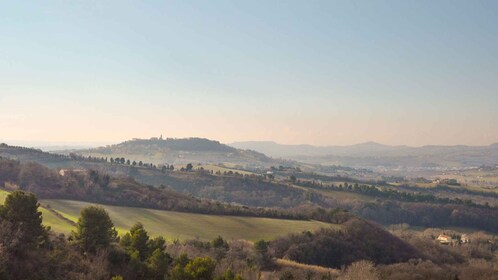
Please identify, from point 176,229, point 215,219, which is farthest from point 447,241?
point 176,229

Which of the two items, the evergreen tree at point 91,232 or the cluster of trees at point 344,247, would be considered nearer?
the evergreen tree at point 91,232

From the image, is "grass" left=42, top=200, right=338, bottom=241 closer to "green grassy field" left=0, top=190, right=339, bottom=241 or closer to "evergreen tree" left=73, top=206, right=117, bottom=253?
"green grassy field" left=0, top=190, right=339, bottom=241

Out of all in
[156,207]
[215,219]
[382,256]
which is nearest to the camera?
[382,256]

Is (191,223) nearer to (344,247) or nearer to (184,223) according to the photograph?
(184,223)

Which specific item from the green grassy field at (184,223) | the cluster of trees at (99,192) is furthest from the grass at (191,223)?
the cluster of trees at (99,192)

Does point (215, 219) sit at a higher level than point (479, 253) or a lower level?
higher

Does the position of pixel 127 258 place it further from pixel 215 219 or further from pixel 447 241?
pixel 447 241

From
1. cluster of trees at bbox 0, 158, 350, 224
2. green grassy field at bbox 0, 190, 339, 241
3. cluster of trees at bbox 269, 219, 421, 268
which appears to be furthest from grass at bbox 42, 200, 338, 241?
cluster of trees at bbox 0, 158, 350, 224

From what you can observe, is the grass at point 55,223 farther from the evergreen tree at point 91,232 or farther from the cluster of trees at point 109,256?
the evergreen tree at point 91,232
